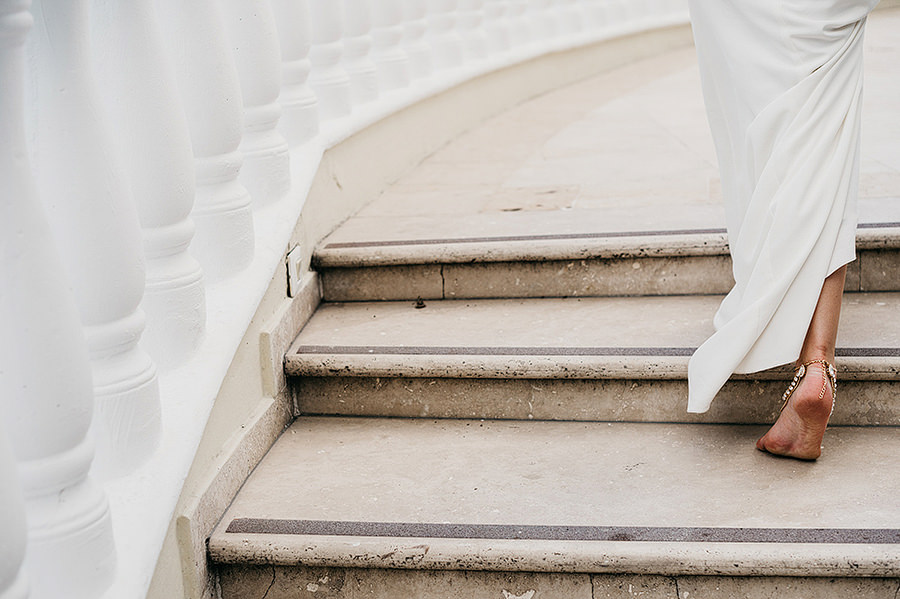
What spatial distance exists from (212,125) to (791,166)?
3.83 ft

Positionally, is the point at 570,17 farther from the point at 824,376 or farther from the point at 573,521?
the point at 573,521

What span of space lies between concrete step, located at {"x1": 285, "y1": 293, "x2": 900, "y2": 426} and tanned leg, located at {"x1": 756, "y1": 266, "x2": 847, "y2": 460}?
0.20 m

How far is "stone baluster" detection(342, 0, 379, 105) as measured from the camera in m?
3.12

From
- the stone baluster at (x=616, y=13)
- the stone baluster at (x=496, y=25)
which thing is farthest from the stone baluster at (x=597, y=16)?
the stone baluster at (x=496, y=25)

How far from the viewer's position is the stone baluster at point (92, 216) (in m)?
1.30

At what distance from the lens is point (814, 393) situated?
1866mm

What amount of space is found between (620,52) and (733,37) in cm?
458

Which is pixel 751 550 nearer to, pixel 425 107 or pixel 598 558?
pixel 598 558

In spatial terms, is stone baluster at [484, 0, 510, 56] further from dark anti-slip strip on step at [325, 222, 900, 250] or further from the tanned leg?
the tanned leg

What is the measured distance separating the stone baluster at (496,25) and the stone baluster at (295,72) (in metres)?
2.19

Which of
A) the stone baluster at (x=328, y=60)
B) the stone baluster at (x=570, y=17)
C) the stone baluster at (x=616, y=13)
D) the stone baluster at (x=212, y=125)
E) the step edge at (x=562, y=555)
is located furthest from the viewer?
the stone baluster at (x=616, y=13)

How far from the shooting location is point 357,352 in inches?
90.4

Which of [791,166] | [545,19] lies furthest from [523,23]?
[791,166]

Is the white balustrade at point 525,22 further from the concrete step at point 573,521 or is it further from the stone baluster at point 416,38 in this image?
the concrete step at point 573,521
